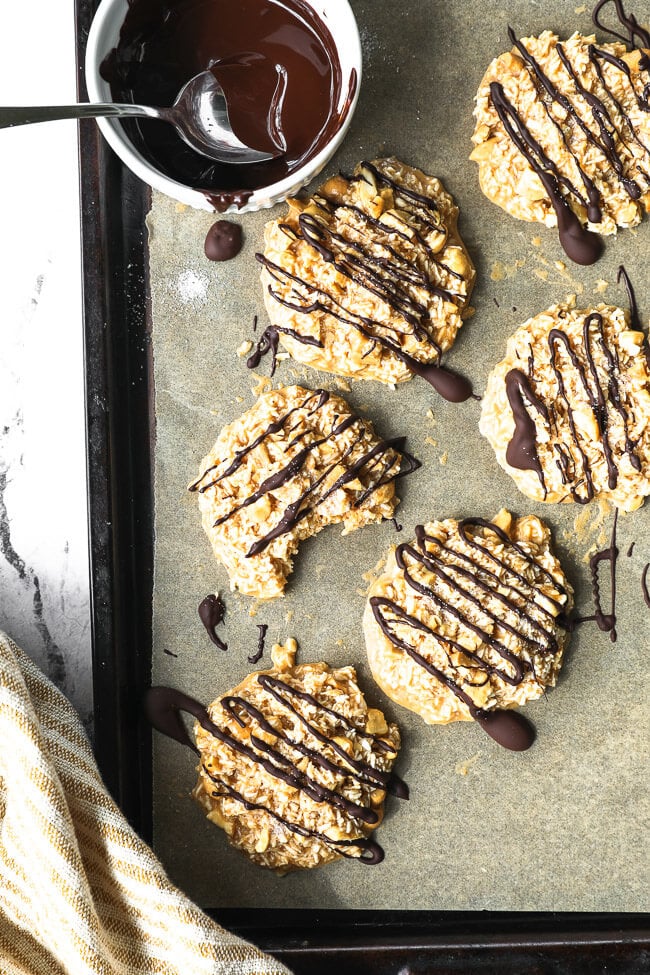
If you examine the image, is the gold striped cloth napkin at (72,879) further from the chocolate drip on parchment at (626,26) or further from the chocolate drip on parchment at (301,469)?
the chocolate drip on parchment at (626,26)

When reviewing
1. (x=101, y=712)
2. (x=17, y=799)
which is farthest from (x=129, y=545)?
(x=17, y=799)

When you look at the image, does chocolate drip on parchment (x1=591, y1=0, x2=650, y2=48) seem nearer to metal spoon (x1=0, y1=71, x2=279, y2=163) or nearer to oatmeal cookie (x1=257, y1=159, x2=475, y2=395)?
oatmeal cookie (x1=257, y1=159, x2=475, y2=395)

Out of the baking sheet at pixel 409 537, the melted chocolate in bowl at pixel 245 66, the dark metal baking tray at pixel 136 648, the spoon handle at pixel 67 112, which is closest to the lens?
the spoon handle at pixel 67 112

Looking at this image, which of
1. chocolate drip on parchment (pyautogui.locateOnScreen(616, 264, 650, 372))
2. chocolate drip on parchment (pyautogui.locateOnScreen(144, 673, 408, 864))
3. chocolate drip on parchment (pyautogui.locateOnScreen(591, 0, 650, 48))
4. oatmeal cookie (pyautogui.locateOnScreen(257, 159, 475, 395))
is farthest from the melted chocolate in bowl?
chocolate drip on parchment (pyautogui.locateOnScreen(144, 673, 408, 864))

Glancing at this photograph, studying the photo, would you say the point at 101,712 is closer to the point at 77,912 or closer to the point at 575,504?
the point at 77,912

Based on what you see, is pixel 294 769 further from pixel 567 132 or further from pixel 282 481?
pixel 567 132

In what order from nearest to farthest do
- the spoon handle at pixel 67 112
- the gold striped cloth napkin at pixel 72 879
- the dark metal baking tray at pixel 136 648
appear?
1. the spoon handle at pixel 67 112
2. the gold striped cloth napkin at pixel 72 879
3. the dark metal baking tray at pixel 136 648

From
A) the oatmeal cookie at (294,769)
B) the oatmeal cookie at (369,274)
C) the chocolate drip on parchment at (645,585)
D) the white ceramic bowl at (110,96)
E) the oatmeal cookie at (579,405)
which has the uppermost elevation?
the white ceramic bowl at (110,96)

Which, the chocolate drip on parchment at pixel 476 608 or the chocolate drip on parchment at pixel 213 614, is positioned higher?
the chocolate drip on parchment at pixel 213 614

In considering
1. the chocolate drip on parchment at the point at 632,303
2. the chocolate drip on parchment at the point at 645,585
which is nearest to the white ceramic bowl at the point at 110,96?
the chocolate drip on parchment at the point at 632,303
